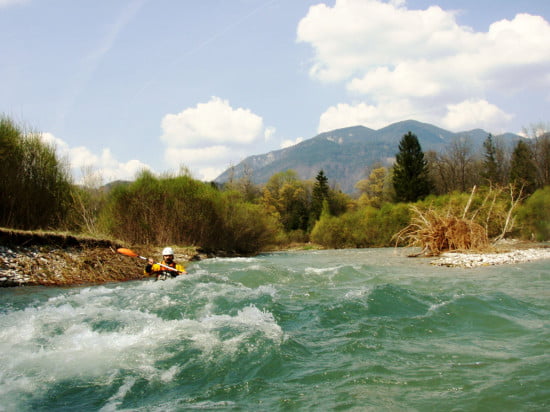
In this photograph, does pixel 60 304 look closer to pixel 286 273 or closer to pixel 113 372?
pixel 113 372

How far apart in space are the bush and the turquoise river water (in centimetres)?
2462

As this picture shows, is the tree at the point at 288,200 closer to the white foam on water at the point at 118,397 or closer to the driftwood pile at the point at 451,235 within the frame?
the driftwood pile at the point at 451,235

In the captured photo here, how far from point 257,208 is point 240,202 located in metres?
2.11

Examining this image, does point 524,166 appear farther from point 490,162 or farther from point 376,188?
point 376,188

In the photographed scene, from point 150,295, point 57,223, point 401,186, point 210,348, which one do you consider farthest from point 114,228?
point 401,186

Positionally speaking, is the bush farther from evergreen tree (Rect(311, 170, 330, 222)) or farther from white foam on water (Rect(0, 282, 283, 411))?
evergreen tree (Rect(311, 170, 330, 222))

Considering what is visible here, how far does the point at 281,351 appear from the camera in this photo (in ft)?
17.5

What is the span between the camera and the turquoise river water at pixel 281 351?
156 inches

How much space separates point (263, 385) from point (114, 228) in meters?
20.5

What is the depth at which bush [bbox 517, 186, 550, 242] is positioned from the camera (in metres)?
30.4

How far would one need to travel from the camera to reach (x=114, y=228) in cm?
2283

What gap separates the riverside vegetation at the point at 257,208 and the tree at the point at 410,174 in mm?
136

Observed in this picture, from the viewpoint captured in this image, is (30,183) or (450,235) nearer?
(30,183)

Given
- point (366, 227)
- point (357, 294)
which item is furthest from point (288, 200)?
point (357, 294)
